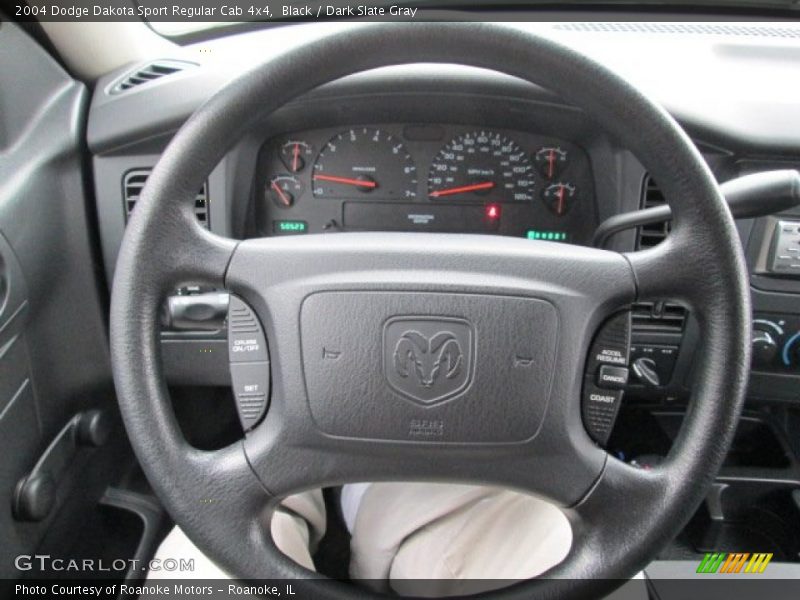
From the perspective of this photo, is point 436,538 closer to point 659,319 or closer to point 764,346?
point 659,319

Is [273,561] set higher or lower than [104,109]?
lower

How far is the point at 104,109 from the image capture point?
4.14ft

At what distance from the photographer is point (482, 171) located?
52.2 inches

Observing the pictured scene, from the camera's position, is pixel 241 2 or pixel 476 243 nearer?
pixel 476 243

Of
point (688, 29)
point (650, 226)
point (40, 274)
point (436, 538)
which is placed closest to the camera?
point (436, 538)

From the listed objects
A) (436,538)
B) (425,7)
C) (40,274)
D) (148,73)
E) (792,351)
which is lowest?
(436,538)

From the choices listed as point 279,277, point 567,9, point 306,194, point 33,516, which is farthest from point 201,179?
point 567,9

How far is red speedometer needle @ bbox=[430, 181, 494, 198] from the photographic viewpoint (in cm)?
133

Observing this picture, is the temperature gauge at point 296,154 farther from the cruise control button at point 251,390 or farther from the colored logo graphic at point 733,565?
the colored logo graphic at point 733,565

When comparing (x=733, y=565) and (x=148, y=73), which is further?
(x=148, y=73)

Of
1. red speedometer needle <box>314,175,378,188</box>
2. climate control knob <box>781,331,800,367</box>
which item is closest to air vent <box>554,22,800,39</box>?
red speedometer needle <box>314,175,378,188</box>

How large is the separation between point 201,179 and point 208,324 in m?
0.23

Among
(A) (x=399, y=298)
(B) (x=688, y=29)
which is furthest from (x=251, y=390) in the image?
(B) (x=688, y=29)

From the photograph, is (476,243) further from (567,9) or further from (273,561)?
(567,9)
